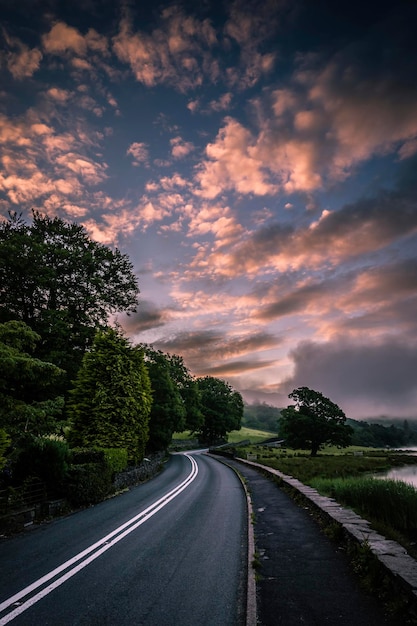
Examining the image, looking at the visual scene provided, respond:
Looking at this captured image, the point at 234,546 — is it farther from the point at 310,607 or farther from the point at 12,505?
the point at 12,505

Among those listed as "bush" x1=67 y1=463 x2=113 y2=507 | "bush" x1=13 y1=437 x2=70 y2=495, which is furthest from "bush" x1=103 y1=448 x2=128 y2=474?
"bush" x1=13 y1=437 x2=70 y2=495

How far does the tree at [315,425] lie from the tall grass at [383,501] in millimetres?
53988

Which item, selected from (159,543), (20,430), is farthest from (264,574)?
(20,430)

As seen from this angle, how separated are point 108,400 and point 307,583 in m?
18.9

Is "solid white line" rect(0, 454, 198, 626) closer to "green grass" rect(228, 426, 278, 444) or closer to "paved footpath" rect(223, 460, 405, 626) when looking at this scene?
"paved footpath" rect(223, 460, 405, 626)

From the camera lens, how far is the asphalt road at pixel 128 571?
195 inches

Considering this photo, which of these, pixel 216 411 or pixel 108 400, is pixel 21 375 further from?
pixel 216 411

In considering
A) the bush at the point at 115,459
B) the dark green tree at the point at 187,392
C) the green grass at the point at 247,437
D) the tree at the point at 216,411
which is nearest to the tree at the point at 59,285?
the bush at the point at 115,459

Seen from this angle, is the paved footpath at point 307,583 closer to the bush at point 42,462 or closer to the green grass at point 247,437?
the bush at point 42,462

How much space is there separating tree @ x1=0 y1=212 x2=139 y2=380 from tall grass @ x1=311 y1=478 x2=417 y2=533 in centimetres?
1911

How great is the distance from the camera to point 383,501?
11.8 meters

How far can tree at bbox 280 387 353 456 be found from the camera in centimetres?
6384

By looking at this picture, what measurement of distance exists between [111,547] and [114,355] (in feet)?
53.9

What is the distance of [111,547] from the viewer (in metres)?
8.12
